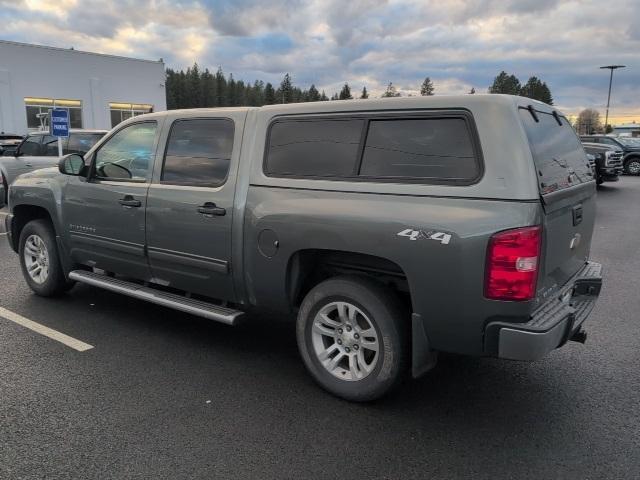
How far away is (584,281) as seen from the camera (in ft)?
12.4

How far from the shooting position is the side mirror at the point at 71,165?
5090 millimetres

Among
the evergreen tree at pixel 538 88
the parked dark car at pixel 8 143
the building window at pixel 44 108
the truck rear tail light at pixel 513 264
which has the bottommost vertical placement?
the truck rear tail light at pixel 513 264

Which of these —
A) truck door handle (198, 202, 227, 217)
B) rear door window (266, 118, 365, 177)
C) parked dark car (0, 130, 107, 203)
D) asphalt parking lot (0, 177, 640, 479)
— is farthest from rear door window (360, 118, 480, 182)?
parked dark car (0, 130, 107, 203)

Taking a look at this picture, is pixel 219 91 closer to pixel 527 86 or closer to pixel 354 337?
pixel 527 86

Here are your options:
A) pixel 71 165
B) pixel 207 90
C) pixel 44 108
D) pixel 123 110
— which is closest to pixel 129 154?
pixel 71 165

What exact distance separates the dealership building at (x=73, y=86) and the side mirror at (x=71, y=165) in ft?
89.4

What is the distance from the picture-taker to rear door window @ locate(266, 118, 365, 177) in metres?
3.53

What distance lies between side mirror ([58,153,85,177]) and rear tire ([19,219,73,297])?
777mm

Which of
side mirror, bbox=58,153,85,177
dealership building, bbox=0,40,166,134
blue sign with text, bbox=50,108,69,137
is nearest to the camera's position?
side mirror, bbox=58,153,85,177

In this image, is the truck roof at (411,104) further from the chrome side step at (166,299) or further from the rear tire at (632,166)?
the rear tire at (632,166)

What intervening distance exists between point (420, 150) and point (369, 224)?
1.76ft

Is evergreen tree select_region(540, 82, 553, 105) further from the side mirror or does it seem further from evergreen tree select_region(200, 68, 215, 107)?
the side mirror

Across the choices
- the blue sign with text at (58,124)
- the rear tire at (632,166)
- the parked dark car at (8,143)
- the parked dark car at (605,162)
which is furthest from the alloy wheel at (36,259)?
the rear tire at (632,166)

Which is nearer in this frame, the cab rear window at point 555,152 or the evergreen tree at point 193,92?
the cab rear window at point 555,152
